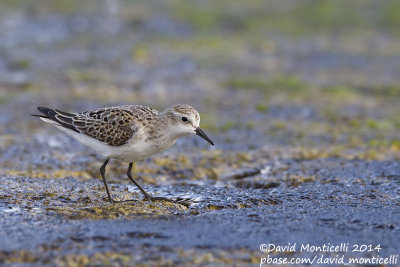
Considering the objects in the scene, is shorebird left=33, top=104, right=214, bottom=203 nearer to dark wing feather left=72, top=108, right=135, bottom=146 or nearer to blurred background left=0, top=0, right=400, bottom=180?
dark wing feather left=72, top=108, right=135, bottom=146

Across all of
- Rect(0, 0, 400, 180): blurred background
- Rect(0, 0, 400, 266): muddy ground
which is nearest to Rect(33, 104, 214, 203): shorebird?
Rect(0, 0, 400, 266): muddy ground

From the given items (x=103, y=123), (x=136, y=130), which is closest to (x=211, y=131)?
(x=103, y=123)

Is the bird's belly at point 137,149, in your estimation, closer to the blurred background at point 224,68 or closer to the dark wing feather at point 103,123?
the dark wing feather at point 103,123

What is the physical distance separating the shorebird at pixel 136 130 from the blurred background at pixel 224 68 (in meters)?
1.86

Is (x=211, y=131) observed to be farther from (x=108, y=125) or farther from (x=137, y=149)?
(x=137, y=149)

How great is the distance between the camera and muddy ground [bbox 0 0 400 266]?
18.9 feet

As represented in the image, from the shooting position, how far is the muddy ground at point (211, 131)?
577 centimetres

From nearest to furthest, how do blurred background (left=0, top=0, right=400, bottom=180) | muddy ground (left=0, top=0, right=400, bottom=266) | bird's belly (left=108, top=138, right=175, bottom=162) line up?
muddy ground (left=0, top=0, right=400, bottom=266) → bird's belly (left=108, top=138, right=175, bottom=162) → blurred background (left=0, top=0, right=400, bottom=180)

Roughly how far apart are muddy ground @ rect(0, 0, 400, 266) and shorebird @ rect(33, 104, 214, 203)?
60 cm

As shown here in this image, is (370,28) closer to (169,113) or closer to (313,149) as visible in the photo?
(313,149)

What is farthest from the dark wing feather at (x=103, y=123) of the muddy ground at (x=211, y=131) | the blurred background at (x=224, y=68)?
the blurred background at (x=224, y=68)

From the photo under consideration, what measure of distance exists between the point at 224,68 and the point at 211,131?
4.95m

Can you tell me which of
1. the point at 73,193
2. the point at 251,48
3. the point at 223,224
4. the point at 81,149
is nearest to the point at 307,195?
the point at 223,224

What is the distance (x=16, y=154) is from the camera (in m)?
9.32
